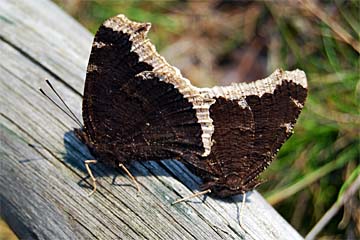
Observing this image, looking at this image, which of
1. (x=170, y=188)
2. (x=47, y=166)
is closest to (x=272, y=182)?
(x=170, y=188)

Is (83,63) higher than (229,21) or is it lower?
lower

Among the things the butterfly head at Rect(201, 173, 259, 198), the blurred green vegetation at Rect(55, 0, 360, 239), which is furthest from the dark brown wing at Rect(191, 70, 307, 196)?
the blurred green vegetation at Rect(55, 0, 360, 239)

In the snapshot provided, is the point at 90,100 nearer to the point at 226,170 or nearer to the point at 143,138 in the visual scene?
the point at 143,138

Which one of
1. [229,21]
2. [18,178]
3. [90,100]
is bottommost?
[18,178]

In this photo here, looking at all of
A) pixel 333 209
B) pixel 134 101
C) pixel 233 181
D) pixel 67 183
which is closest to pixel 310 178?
pixel 333 209

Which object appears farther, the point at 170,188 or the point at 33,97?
the point at 33,97

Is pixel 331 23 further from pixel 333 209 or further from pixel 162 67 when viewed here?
pixel 162 67

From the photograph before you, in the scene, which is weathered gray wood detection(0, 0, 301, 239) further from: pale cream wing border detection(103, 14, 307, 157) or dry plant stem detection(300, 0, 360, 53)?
dry plant stem detection(300, 0, 360, 53)
